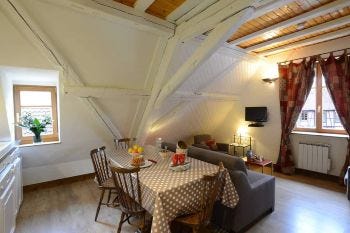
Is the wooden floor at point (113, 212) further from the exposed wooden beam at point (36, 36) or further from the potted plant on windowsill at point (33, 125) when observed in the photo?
the exposed wooden beam at point (36, 36)

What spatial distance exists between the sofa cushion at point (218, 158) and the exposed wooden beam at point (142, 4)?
6.33 feet

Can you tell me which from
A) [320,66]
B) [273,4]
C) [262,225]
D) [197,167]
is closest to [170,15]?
[273,4]

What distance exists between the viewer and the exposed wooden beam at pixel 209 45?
222 centimetres

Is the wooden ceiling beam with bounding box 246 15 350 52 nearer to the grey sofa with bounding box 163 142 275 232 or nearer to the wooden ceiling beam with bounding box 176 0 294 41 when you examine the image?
the wooden ceiling beam with bounding box 176 0 294 41

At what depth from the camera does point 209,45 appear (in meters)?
2.54

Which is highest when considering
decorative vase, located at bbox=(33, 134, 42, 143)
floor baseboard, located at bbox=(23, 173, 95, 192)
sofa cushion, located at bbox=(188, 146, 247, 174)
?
decorative vase, located at bbox=(33, 134, 42, 143)

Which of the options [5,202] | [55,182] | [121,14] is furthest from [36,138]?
[121,14]

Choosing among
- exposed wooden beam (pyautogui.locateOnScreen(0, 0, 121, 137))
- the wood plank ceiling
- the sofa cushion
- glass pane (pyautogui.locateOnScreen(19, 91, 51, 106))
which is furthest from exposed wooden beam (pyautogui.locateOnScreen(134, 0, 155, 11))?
glass pane (pyautogui.locateOnScreen(19, 91, 51, 106))

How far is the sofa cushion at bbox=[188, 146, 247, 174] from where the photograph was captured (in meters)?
2.30

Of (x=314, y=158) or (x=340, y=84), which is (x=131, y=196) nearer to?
(x=314, y=158)

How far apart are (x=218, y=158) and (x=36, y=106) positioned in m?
3.28

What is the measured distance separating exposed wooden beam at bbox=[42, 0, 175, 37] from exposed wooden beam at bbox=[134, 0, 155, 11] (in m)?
0.05

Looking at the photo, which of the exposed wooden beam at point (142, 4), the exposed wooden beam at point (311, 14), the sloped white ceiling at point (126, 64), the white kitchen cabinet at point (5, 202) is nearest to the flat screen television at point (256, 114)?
the sloped white ceiling at point (126, 64)

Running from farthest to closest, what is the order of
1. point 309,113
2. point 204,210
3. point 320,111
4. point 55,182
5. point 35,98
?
point 309,113, point 320,111, point 55,182, point 35,98, point 204,210
